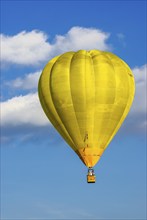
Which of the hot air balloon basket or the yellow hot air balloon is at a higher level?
the yellow hot air balloon

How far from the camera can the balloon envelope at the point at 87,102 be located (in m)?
113

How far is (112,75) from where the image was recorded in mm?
113562

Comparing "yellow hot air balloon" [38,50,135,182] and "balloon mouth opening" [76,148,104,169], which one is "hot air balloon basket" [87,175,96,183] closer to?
"yellow hot air balloon" [38,50,135,182]

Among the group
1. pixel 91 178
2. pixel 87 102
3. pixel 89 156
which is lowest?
pixel 91 178

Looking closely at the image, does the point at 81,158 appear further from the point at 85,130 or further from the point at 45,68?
the point at 45,68

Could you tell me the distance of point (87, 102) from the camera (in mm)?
112812

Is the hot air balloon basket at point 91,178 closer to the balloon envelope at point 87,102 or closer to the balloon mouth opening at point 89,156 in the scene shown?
the balloon mouth opening at point 89,156

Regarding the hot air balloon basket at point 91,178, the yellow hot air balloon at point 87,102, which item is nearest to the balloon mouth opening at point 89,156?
the yellow hot air balloon at point 87,102

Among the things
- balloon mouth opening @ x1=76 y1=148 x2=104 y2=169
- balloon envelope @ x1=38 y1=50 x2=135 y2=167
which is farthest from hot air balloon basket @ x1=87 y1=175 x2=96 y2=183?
balloon envelope @ x1=38 y1=50 x2=135 y2=167

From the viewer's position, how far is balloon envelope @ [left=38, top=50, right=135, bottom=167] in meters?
113

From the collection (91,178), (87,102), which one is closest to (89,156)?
(91,178)

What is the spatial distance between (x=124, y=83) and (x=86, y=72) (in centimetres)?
409

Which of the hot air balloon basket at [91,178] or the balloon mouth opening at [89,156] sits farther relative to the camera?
the balloon mouth opening at [89,156]

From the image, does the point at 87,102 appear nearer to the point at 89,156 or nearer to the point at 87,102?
the point at 87,102
